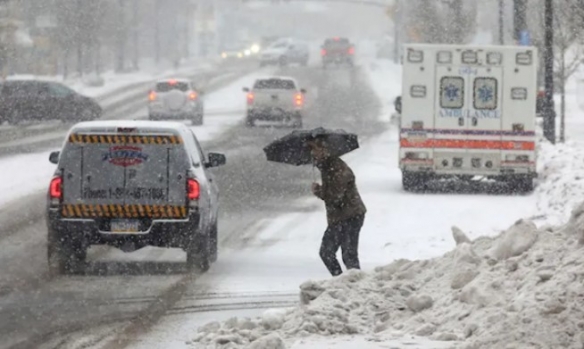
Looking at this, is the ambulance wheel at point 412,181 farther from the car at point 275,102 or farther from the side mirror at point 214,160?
the car at point 275,102

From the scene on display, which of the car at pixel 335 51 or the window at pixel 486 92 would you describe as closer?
the window at pixel 486 92

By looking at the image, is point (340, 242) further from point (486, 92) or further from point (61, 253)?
point (486, 92)

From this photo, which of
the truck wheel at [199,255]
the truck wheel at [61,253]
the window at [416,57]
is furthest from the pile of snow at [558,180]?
the truck wheel at [61,253]

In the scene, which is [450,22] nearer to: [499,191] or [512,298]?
[499,191]

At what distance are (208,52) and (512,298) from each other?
443ft

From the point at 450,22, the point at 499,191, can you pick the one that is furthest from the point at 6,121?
the point at 499,191

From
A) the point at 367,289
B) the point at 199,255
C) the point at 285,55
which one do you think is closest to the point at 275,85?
the point at 199,255

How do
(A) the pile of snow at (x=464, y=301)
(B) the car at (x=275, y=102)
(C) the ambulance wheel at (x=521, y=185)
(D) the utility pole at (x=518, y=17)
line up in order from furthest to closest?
(B) the car at (x=275, y=102)
(D) the utility pole at (x=518, y=17)
(C) the ambulance wheel at (x=521, y=185)
(A) the pile of snow at (x=464, y=301)

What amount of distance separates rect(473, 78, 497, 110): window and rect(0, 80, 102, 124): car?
26507 mm

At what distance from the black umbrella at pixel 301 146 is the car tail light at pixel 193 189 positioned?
2.17m

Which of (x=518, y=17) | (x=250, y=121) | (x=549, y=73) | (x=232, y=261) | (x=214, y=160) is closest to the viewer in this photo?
(x=214, y=160)

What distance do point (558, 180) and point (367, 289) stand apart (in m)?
15.3

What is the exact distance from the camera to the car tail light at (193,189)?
1764 cm

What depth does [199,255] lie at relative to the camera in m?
18.1
